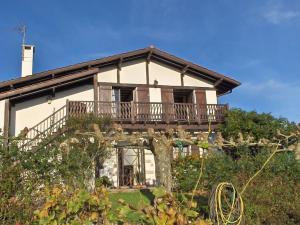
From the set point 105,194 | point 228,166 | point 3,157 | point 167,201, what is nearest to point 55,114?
point 228,166

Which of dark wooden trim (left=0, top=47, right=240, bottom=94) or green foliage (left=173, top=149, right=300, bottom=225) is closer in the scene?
green foliage (left=173, top=149, right=300, bottom=225)

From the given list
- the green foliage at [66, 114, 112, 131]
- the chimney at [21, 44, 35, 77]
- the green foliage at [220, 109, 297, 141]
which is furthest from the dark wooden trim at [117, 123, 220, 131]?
the chimney at [21, 44, 35, 77]

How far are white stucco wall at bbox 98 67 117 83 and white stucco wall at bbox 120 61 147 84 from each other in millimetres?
362

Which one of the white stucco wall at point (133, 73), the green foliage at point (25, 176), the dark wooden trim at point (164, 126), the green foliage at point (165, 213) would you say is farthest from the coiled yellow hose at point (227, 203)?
the white stucco wall at point (133, 73)

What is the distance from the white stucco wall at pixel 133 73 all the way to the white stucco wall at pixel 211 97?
357 cm

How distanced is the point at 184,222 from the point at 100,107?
48.9 ft

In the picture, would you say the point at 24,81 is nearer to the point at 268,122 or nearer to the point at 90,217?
the point at 268,122

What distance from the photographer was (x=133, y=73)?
20062mm

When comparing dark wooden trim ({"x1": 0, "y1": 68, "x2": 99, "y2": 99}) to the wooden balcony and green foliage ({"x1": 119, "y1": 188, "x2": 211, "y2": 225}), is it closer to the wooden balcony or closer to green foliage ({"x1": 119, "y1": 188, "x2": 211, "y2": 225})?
the wooden balcony

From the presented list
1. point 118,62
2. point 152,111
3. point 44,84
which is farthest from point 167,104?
point 44,84

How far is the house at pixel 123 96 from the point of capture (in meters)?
17.3

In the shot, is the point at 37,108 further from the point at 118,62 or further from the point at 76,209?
the point at 76,209

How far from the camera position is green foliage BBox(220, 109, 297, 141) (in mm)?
17688

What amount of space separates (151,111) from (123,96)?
2.65m
